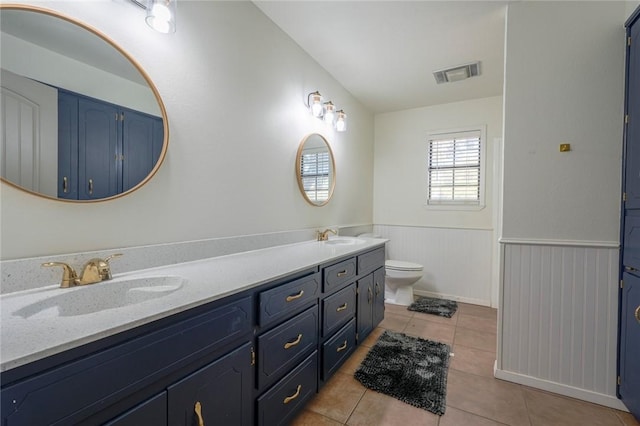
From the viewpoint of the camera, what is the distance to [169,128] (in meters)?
1.39

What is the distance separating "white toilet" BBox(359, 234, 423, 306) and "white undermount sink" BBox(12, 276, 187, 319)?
227 cm

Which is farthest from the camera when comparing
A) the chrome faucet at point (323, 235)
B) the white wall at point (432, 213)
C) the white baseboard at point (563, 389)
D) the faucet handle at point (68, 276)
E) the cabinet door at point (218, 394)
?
the white wall at point (432, 213)

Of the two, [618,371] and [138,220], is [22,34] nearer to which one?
[138,220]

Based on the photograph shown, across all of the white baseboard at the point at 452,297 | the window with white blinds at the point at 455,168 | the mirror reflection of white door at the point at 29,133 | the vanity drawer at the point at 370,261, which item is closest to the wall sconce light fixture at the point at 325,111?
the vanity drawer at the point at 370,261

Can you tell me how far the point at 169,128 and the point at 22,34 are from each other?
21.6 inches

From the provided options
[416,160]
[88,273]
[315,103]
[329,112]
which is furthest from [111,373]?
[416,160]

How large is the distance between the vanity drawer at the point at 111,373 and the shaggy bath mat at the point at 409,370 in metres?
1.25

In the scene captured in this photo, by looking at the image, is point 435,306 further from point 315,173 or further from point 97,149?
point 97,149

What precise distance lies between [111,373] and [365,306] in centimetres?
185

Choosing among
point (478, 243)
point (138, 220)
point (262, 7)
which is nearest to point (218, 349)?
point (138, 220)

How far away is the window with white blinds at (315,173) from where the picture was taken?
2438 mm

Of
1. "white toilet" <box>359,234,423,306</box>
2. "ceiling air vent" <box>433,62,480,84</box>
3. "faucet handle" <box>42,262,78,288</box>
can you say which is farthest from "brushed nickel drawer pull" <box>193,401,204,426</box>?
"ceiling air vent" <box>433,62,480,84</box>

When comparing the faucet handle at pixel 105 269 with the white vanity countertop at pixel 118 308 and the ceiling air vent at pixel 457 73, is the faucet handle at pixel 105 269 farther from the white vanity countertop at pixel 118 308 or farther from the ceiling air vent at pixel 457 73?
the ceiling air vent at pixel 457 73

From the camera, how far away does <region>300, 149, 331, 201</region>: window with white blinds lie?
2.44 metres
